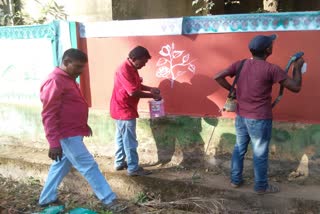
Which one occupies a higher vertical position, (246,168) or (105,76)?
(105,76)

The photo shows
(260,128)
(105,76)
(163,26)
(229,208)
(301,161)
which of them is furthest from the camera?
(105,76)

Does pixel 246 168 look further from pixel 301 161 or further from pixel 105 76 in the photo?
pixel 105 76

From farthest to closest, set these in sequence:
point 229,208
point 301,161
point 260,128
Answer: point 301,161
point 229,208
point 260,128

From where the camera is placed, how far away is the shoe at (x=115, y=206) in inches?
153

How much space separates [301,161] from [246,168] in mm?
624

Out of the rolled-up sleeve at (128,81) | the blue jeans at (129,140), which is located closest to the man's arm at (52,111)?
the rolled-up sleeve at (128,81)

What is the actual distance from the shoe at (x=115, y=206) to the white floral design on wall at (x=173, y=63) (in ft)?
5.49

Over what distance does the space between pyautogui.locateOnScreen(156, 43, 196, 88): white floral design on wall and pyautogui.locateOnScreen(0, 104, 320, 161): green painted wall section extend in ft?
1.82

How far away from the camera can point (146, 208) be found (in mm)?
4047

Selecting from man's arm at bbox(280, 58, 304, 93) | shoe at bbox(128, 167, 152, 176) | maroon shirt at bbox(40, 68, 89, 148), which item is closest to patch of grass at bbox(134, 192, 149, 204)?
shoe at bbox(128, 167, 152, 176)

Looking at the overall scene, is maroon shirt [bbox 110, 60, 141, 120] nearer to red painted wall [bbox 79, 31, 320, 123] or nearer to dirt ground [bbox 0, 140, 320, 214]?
red painted wall [bbox 79, 31, 320, 123]

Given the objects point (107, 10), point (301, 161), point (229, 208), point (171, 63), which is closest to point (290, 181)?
point (301, 161)

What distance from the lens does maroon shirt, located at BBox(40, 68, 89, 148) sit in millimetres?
3652

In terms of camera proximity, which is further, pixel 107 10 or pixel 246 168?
pixel 107 10
